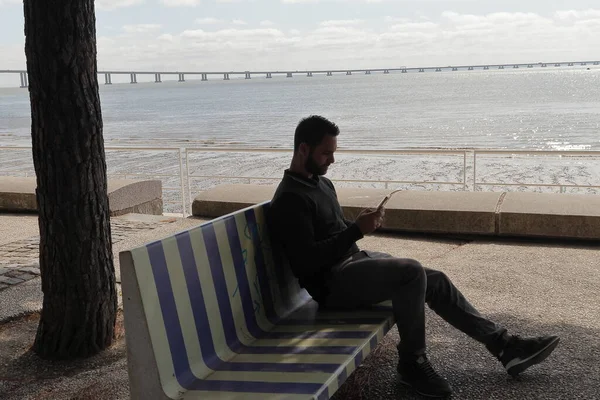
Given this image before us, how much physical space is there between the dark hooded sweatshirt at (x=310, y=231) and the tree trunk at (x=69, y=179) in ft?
4.04

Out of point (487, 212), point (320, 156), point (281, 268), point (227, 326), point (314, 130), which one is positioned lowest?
point (487, 212)

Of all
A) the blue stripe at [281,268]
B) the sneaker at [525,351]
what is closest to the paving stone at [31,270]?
the blue stripe at [281,268]

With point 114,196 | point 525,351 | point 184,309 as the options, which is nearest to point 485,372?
point 525,351

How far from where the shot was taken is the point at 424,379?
11.3ft

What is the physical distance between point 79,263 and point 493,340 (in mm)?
2446

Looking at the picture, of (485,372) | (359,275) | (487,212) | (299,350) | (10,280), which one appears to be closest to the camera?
(299,350)

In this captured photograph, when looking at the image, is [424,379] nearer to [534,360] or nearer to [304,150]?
[534,360]

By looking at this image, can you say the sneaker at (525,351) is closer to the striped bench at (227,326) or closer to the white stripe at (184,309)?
the striped bench at (227,326)

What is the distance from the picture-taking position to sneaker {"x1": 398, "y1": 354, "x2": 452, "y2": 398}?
344 cm

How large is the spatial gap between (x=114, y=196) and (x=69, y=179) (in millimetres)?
5172

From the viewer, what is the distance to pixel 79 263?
13.7ft

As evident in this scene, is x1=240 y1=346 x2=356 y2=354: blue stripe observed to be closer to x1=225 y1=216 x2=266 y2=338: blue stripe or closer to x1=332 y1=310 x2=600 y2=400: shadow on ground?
x1=225 y1=216 x2=266 y2=338: blue stripe

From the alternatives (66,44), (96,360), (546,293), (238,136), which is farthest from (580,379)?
(238,136)

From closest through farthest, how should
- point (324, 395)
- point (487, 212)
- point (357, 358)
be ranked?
1. point (324, 395)
2. point (357, 358)
3. point (487, 212)
